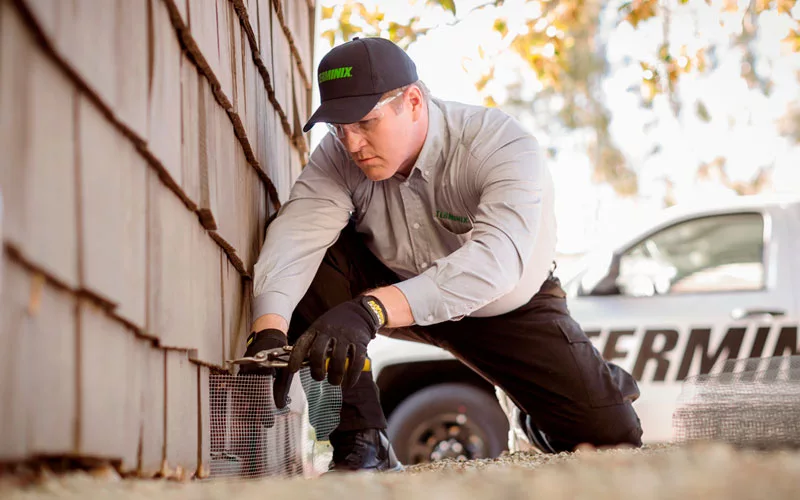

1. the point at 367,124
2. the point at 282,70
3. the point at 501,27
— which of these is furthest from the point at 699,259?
the point at 367,124

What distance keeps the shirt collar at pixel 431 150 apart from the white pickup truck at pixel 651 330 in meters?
2.46

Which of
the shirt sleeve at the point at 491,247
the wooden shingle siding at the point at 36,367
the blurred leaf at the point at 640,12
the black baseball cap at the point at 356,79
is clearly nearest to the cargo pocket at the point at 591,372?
the shirt sleeve at the point at 491,247

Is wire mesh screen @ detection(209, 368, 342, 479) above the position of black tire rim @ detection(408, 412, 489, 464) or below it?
above

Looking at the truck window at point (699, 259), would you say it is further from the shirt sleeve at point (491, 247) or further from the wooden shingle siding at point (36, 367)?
the wooden shingle siding at point (36, 367)

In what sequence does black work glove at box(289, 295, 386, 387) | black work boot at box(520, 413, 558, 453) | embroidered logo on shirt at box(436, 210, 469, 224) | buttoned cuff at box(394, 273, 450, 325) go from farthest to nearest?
black work boot at box(520, 413, 558, 453) < embroidered logo on shirt at box(436, 210, 469, 224) < buttoned cuff at box(394, 273, 450, 325) < black work glove at box(289, 295, 386, 387)

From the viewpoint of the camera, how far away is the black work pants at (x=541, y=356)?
3.38 meters

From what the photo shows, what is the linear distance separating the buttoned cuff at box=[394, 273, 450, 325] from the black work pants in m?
0.68

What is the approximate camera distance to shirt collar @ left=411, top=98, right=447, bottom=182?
3.12 meters

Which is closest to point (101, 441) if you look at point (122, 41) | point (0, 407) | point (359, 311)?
point (0, 407)

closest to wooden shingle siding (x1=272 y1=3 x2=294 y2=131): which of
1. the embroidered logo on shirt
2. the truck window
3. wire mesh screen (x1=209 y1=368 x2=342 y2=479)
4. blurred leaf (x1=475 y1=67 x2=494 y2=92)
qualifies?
the embroidered logo on shirt

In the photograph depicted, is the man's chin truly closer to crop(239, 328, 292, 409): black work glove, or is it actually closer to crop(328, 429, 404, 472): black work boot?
crop(239, 328, 292, 409): black work glove

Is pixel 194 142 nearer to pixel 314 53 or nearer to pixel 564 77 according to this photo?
pixel 314 53

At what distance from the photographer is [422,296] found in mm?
2668

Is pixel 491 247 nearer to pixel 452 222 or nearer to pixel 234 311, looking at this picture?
pixel 452 222
